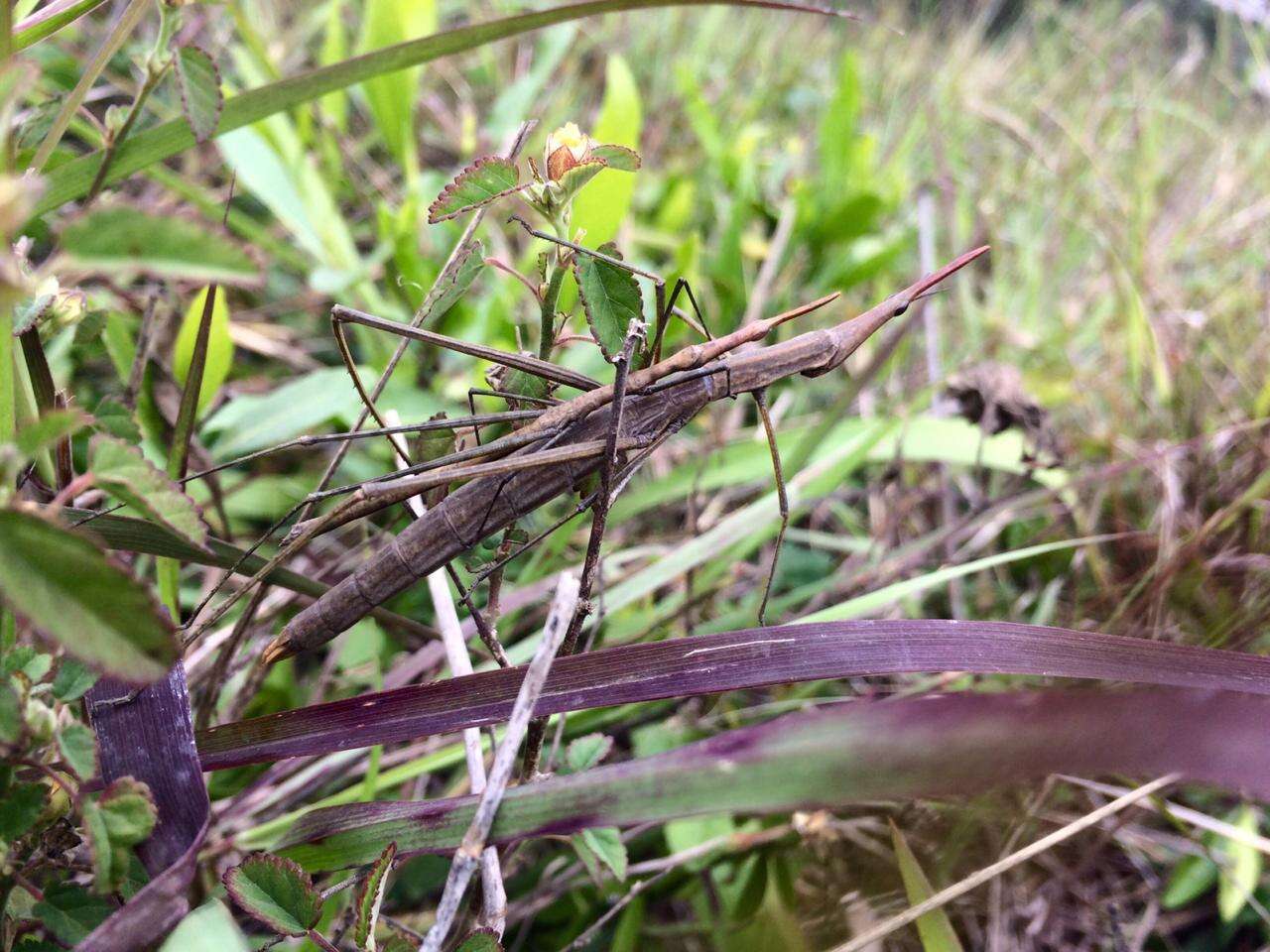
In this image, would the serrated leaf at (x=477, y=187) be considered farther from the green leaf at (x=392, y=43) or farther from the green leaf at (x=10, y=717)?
the green leaf at (x=392, y=43)

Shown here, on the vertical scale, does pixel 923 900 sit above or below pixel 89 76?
below

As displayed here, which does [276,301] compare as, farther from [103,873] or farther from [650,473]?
[103,873]

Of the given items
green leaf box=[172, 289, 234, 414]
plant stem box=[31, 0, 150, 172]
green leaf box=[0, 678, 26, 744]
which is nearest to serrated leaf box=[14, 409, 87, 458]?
green leaf box=[0, 678, 26, 744]

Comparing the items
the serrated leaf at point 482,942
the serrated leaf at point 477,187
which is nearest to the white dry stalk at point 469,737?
the serrated leaf at point 482,942

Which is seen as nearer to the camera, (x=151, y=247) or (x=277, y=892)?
(x=151, y=247)

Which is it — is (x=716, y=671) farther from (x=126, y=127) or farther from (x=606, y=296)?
(x=126, y=127)

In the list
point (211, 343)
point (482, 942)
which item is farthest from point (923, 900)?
point (211, 343)

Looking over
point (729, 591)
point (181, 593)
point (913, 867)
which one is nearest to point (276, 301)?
point (181, 593)
